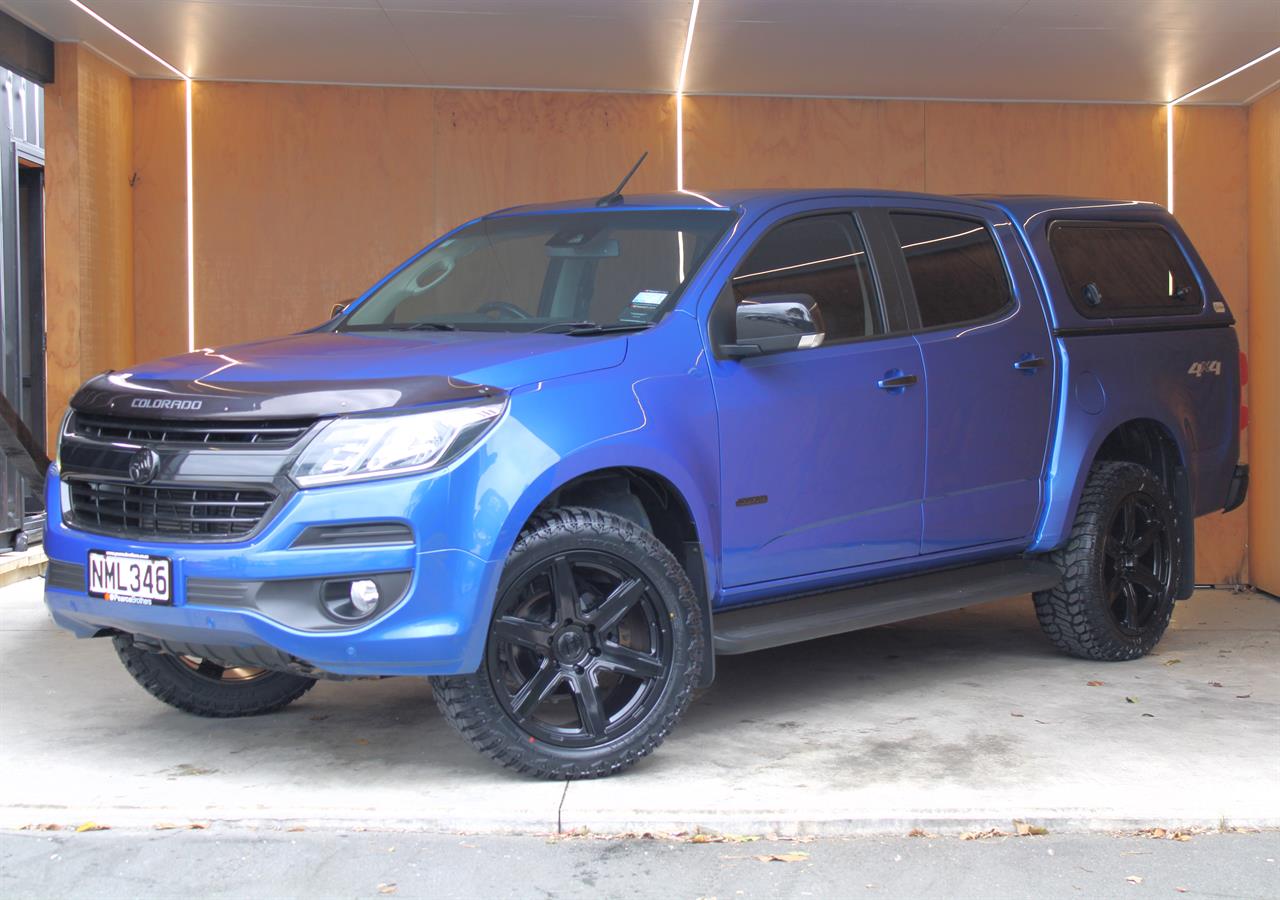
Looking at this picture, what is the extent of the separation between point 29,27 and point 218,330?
2079mm

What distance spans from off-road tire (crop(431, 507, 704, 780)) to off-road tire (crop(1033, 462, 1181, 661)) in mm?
2434

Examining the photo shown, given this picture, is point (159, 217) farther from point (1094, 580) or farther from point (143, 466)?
point (1094, 580)

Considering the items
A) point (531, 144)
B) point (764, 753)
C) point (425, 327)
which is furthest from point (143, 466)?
point (531, 144)

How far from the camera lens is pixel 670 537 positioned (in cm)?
511

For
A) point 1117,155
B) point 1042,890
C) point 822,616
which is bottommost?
point 1042,890

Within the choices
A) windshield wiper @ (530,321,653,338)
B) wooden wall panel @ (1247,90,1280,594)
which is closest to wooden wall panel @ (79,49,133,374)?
windshield wiper @ (530,321,653,338)

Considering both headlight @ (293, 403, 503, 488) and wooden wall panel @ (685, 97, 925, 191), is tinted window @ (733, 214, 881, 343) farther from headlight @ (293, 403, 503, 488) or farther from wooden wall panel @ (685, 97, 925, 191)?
wooden wall panel @ (685, 97, 925, 191)

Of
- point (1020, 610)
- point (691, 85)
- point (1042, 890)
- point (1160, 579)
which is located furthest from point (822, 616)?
point (691, 85)

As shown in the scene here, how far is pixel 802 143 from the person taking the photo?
9781 mm

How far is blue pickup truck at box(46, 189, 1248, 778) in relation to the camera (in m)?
4.33

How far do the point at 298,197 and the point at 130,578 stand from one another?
5.41 meters

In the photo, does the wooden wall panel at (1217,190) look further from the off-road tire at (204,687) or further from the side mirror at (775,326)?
the off-road tire at (204,687)

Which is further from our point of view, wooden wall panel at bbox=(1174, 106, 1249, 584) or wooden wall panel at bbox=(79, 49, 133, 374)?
wooden wall panel at bbox=(1174, 106, 1249, 584)

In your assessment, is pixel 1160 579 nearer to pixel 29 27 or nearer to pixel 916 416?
pixel 916 416
